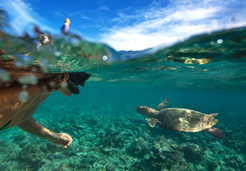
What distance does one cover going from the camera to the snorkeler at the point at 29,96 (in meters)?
2.67

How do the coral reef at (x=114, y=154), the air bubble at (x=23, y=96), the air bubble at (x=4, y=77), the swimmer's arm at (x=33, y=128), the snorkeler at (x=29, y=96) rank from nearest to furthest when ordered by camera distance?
1. the snorkeler at (x=29, y=96)
2. the air bubble at (x=23, y=96)
3. the air bubble at (x=4, y=77)
4. the swimmer's arm at (x=33, y=128)
5. the coral reef at (x=114, y=154)

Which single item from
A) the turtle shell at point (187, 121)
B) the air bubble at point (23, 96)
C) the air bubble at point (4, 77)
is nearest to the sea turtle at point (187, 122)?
the turtle shell at point (187, 121)

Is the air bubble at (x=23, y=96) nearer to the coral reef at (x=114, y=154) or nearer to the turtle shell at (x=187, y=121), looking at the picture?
the coral reef at (x=114, y=154)

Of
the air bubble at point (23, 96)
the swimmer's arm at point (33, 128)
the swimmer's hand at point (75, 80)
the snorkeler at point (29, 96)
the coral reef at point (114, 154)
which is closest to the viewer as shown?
the snorkeler at point (29, 96)

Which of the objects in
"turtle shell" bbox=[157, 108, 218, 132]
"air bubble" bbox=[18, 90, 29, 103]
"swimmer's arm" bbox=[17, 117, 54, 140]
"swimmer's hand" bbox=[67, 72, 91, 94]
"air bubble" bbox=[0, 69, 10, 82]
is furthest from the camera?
"turtle shell" bbox=[157, 108, 218, 132]

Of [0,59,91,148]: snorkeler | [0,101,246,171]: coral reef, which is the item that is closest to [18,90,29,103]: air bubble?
[0,59,91,148]: snorkeler

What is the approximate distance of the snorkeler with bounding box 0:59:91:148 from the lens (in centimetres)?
267

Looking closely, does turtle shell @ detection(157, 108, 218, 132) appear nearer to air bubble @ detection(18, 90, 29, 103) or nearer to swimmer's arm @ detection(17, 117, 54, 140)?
swimmer's arm @ detection(17, 117, 54, 140)

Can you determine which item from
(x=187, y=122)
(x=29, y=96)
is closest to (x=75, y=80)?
(x=29, y=96)

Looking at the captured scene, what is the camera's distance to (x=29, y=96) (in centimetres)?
312

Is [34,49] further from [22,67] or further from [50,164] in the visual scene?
[50,164]

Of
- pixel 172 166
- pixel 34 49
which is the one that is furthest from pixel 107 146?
pixel 34 49

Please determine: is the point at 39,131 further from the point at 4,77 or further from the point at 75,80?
the point at 4,77

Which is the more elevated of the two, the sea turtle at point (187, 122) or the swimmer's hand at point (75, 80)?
the swimmer's hand at point (75, 80)
